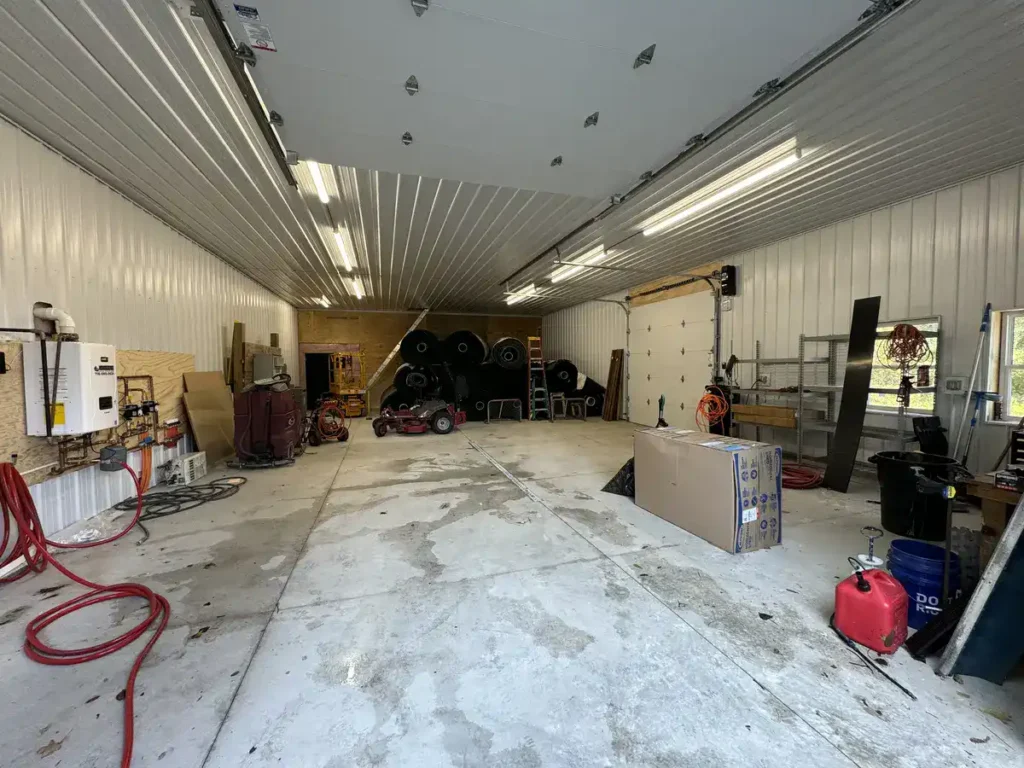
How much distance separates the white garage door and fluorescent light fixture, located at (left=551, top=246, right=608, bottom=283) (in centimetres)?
202

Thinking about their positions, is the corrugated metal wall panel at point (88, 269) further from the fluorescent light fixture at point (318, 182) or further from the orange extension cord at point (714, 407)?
the orange extension cord at point (714, 407)

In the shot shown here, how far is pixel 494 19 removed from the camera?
190cm

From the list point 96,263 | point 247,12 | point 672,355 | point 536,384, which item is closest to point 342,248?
point 96,263

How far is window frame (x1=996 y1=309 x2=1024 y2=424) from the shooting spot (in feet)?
11.8

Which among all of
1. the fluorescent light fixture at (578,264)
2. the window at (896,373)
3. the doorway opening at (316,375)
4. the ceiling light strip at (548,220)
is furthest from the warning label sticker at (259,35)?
the doorway opening at (316,375)

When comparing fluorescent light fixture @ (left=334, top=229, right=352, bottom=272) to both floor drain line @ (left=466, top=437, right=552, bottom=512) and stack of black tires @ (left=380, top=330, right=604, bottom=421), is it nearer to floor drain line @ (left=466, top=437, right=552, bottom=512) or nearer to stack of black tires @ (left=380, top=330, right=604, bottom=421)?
stack of black tires @ (left=380, top=330, right=604, bottom=421)

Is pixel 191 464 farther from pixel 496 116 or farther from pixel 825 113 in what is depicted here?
pixel 825 113

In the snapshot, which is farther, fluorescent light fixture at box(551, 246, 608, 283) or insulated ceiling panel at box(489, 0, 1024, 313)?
fluorescent light fixture at box(551, 246, 608, 283)

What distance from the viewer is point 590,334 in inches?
423

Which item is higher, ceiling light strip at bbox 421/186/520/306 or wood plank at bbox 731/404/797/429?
ceiling light strip at bbox 421/186/520/306

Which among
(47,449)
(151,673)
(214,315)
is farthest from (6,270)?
(214,315)

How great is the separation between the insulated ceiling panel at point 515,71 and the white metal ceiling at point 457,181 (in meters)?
0.08

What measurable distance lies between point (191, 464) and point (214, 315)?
8.38 ft

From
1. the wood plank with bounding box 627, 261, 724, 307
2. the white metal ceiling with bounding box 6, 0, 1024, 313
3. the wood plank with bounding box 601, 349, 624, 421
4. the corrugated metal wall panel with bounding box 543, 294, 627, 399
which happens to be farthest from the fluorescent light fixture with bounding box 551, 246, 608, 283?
the wood plank with bounding box 601, 349, 624, 421
